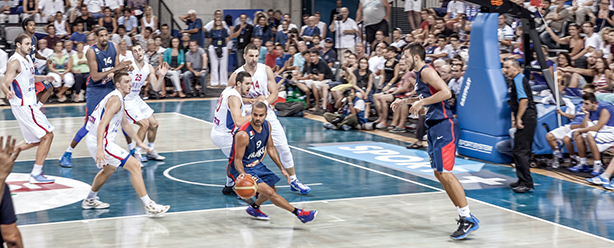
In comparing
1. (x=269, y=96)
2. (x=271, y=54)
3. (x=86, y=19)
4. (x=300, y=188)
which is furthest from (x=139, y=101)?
(x=86, y=19)

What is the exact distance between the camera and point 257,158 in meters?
6.53

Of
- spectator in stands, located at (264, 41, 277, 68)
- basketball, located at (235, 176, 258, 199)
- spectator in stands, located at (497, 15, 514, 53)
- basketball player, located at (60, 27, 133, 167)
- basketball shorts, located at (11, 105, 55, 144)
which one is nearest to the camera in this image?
basketball, located at (235, 176, 258, 199)

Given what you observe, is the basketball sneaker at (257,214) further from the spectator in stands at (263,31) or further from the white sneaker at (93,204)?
the spectator in stands at (263,31)

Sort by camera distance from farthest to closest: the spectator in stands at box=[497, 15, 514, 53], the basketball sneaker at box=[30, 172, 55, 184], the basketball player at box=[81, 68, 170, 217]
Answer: the spectator in stands at box=[497, 15, 514, 53] → the basketball sneaker at box=[30, 172, 55, 184] → the basketball player at box=[81, 68, 170, 217]

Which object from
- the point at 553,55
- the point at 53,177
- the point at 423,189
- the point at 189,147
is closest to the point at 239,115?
the point at 423,189

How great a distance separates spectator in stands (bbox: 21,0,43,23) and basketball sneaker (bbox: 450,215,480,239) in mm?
17637

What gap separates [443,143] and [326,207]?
1649 millimetres

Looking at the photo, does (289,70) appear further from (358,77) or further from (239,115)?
(239,115)

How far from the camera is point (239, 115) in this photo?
7211mm

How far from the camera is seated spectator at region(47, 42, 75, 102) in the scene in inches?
706

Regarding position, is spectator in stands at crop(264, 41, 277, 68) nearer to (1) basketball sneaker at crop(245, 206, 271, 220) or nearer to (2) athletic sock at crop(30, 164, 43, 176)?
(2) athletic sock at crop(30, 164, 43, 176)

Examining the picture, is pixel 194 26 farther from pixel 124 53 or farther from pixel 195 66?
pixel 124 53

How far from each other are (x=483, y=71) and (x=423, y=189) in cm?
270

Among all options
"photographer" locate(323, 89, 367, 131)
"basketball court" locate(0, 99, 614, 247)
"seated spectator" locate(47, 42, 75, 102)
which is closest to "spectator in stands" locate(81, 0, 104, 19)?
"seated spectator" locate(47, 42, 75, 102)
